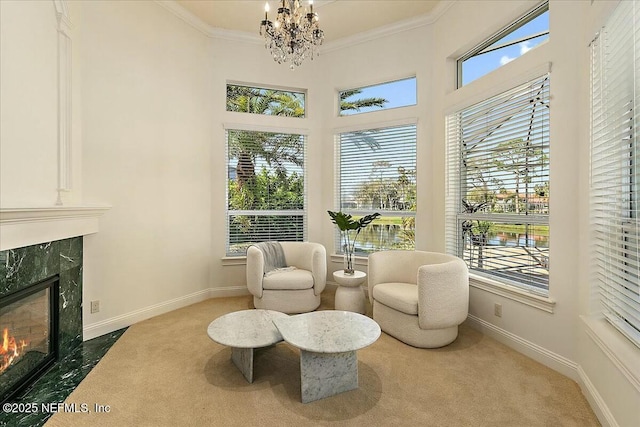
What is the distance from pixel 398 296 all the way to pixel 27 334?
2.84 meters

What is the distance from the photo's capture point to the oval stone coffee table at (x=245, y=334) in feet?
7.07

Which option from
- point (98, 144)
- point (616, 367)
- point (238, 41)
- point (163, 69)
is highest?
point (238, 41)

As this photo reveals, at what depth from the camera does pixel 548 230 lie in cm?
257

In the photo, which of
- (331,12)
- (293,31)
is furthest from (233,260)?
(331,12)

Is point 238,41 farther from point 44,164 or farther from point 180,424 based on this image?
point 180,424

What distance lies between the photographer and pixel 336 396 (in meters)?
2.06

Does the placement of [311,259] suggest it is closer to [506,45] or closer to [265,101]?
[265,101]

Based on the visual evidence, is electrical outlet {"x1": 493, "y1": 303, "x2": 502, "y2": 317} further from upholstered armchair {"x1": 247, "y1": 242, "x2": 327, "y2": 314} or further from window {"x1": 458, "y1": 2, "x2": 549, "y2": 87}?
window {"x1": 458, "y1": 2, "x2": 549, "y2": 87}

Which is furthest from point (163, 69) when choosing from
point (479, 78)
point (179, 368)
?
point (479, 78)

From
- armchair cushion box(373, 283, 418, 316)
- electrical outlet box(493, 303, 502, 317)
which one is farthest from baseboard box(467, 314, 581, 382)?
armchair cushion box(373, 283, 418, 316)

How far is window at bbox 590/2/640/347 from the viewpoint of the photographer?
1676mm

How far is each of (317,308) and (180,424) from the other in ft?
6.82

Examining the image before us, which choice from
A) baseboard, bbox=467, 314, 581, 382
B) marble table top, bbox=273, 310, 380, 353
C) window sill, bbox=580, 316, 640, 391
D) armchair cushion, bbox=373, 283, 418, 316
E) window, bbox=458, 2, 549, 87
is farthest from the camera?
armchair cushion, bbox=373, 283, 418, 316

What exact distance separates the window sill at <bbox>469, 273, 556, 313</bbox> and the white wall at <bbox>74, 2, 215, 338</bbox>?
318cm
